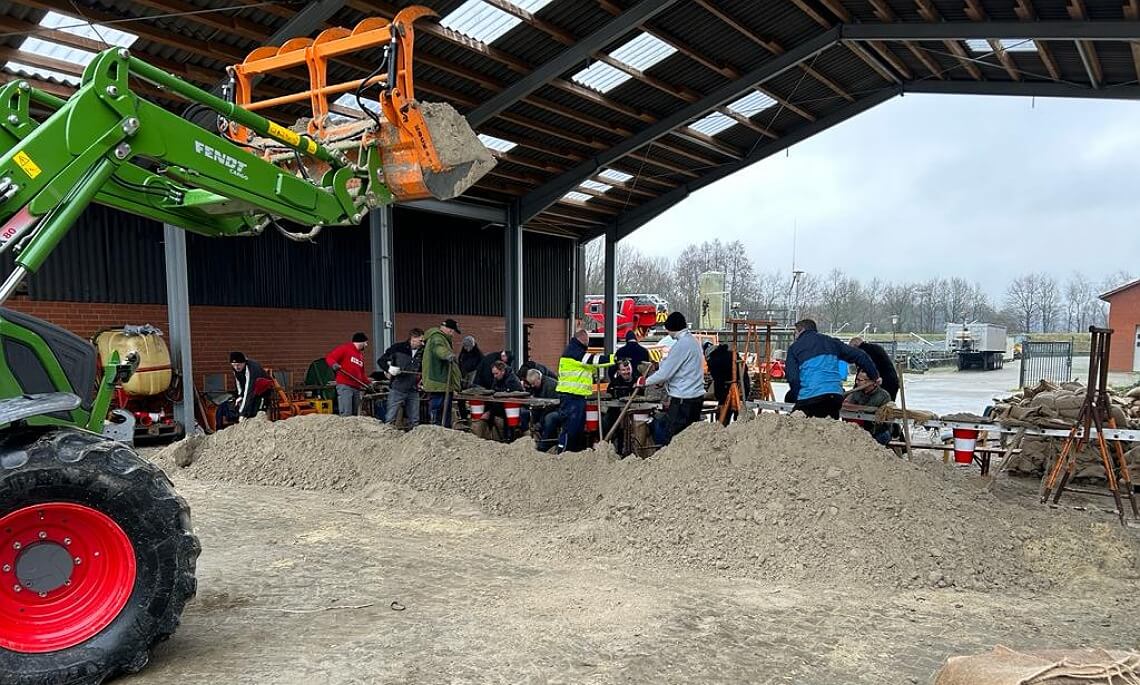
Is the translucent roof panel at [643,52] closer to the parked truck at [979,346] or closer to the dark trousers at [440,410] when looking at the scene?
the dark trousers at [440,410]

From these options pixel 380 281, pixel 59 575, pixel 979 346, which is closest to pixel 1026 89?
pixel 380 281

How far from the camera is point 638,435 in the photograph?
9.62m

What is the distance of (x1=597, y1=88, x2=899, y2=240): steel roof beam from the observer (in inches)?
605

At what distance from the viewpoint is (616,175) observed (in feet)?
58.8

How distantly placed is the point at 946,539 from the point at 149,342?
10.9 metres

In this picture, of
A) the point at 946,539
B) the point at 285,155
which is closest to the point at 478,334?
the point at 285,155

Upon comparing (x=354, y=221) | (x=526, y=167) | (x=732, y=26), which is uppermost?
(x=732, y=26)

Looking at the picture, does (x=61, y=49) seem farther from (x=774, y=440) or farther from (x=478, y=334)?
(x=478, y=334)

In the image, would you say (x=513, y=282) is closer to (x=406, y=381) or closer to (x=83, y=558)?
(x=406, y=381)

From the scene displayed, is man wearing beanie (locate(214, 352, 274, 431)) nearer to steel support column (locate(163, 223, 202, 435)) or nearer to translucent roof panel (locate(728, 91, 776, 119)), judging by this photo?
steel support column (locate(163, 223, 202, 435))

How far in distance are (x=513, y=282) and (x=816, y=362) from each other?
10245 mm

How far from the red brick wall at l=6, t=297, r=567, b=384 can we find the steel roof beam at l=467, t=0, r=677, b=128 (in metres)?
5.02

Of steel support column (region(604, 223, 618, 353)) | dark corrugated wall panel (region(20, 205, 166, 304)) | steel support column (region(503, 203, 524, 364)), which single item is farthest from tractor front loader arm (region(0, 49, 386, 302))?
steel support column (region(604, 223, 618, 353))

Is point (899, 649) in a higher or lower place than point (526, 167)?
Answer: lower
